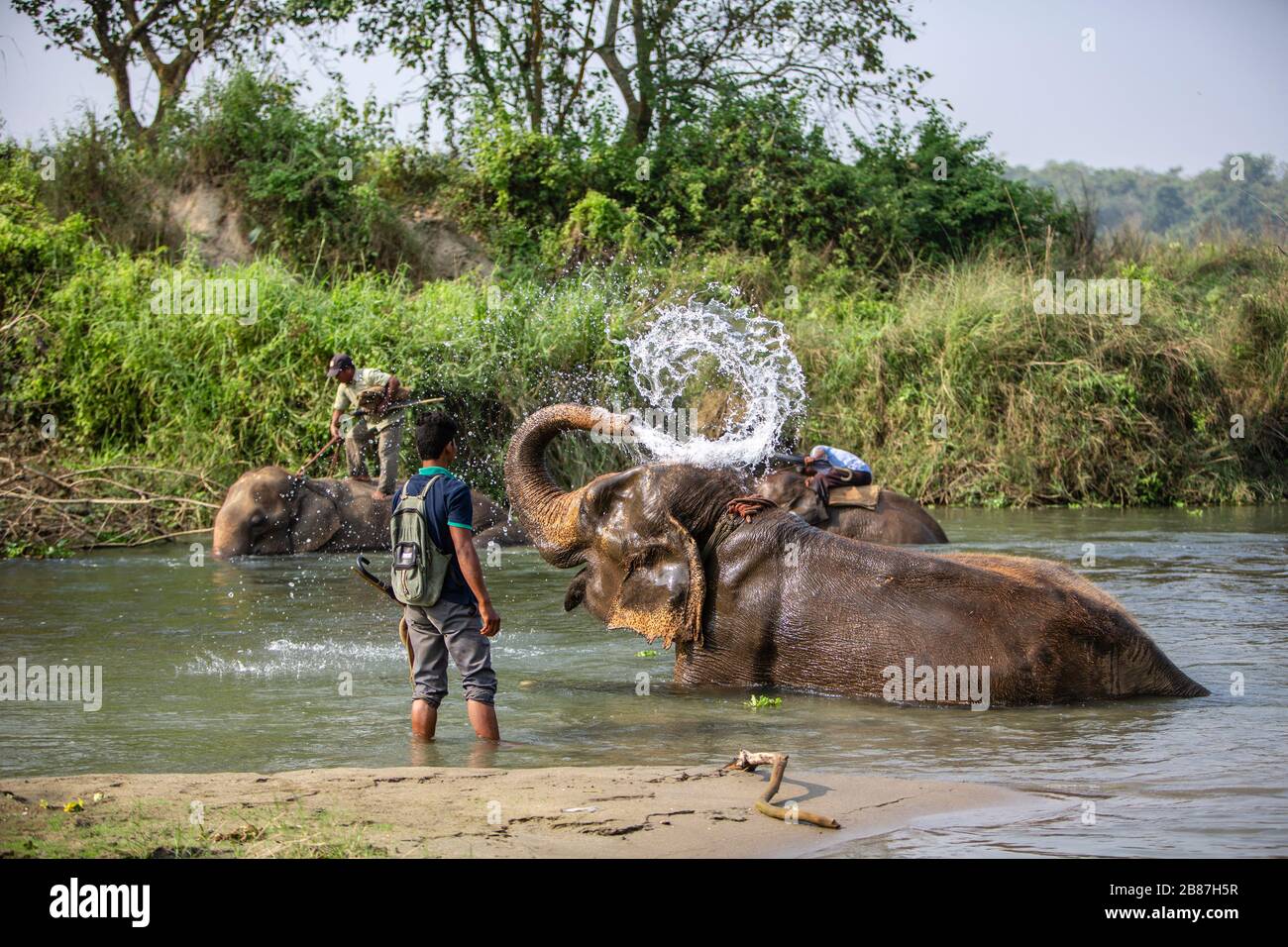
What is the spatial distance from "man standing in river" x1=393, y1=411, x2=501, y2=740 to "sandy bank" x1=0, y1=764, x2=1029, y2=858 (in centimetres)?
78

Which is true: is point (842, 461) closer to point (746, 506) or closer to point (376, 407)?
point (376, 407)

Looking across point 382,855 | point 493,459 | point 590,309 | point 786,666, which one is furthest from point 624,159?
point 382,855

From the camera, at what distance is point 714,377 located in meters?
17.4

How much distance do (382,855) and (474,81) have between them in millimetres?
24555

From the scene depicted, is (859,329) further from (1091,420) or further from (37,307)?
(37,307)

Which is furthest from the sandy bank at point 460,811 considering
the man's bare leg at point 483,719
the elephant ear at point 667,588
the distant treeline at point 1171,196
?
the distant treeline at point 1171,196

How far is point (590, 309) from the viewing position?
58.6 ft

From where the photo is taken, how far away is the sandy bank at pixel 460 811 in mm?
4539

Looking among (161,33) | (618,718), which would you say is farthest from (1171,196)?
(618,718)

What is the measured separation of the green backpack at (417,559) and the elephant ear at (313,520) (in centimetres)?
839

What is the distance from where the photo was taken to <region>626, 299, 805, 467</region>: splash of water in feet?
54.5

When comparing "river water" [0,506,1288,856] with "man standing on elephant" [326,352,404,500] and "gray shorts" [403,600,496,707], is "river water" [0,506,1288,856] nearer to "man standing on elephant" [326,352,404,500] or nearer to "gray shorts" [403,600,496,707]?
"gray shorts" [403,600,496,707]

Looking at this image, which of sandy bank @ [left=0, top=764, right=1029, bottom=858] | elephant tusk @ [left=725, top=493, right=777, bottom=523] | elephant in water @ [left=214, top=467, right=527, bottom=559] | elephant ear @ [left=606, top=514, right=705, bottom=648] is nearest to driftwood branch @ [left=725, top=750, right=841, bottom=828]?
sandy bank @ [left=0, top=764, right=1029, bottom=858]

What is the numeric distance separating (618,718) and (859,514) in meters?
6.97
